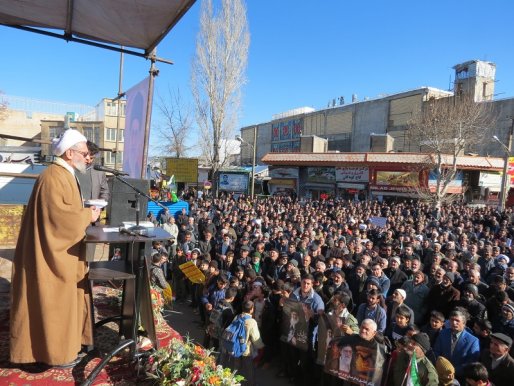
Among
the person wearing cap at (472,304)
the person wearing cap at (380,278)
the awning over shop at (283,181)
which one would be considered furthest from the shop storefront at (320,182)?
the person wearing cap at (472,304)

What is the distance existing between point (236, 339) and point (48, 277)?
124 inches

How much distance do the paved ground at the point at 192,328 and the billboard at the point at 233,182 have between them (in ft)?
61.4

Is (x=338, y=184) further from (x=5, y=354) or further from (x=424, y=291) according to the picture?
(x=5, y=354)

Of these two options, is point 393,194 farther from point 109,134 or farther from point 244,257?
point 109,134

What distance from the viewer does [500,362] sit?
399 centimetres

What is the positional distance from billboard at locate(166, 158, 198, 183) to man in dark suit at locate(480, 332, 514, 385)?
2165 cm

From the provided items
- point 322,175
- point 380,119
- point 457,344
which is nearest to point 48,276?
point 457,344

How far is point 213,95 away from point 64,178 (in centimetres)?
2390

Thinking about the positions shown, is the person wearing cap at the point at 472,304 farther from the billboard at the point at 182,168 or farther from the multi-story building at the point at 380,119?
the multi-story building at the point at 380,119

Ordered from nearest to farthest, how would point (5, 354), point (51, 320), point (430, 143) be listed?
point (51, 320)
point (5, 354)
point (430, 143)

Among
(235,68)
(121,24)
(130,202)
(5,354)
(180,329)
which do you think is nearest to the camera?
(5,354)

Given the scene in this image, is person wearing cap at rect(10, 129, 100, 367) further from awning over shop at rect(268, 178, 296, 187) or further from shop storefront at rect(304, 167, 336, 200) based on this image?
awning over shop at rect(268, 178, 296, 187)

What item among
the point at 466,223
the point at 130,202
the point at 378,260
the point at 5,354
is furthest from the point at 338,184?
the point at 5,354

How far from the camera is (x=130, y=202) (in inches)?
197
